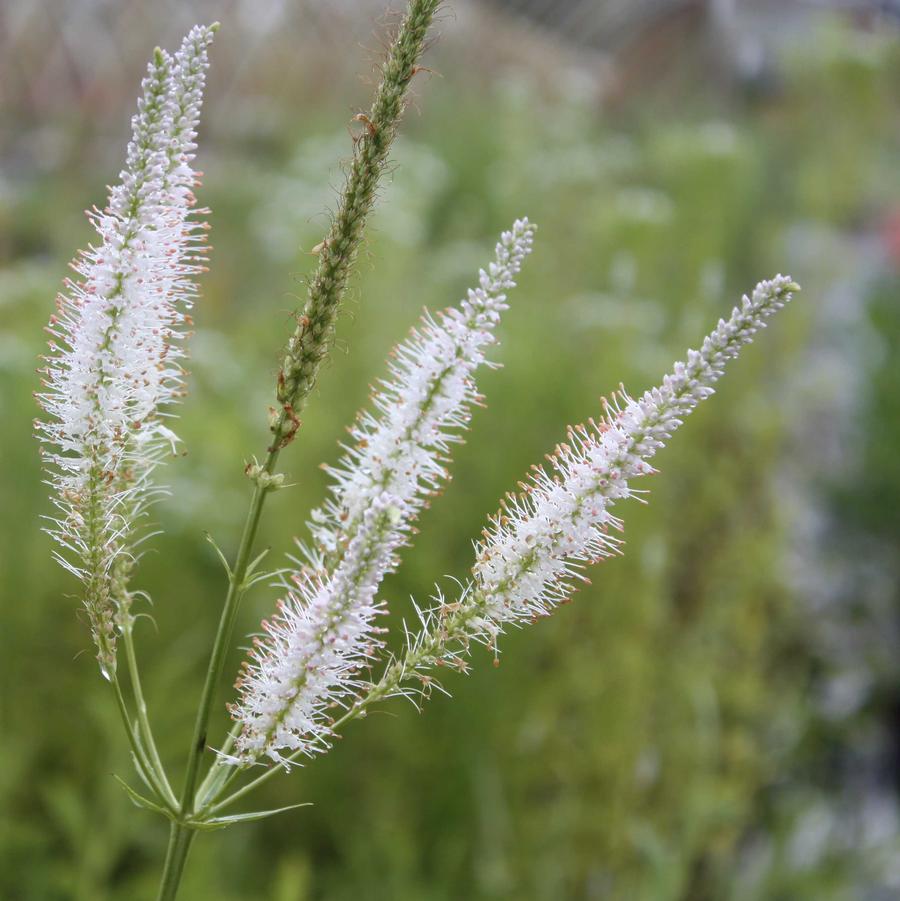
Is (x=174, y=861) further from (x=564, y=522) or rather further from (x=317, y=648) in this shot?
(x=564, y=522)

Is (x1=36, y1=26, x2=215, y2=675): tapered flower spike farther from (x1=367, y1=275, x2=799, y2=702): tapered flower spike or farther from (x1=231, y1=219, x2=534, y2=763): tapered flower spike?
(x1=367, y1=275, x2=799, y2=702): tapered flower spike

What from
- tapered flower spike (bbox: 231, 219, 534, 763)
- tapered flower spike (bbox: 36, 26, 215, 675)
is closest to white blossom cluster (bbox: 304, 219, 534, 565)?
tapered flower spike (bbox: 231, 219, 534, 763)

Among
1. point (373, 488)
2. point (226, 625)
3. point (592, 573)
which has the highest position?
point (373, 488)

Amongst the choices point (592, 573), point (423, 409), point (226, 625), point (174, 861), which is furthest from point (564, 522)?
point (592, 573)

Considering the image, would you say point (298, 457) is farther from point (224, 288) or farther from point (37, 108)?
point (37, 108)

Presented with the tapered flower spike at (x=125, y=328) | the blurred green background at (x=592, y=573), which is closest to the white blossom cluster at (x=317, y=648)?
the tapered flower spike at (x=125, y=328)

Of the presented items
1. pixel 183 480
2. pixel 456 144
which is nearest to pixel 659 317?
pixel 183 480
